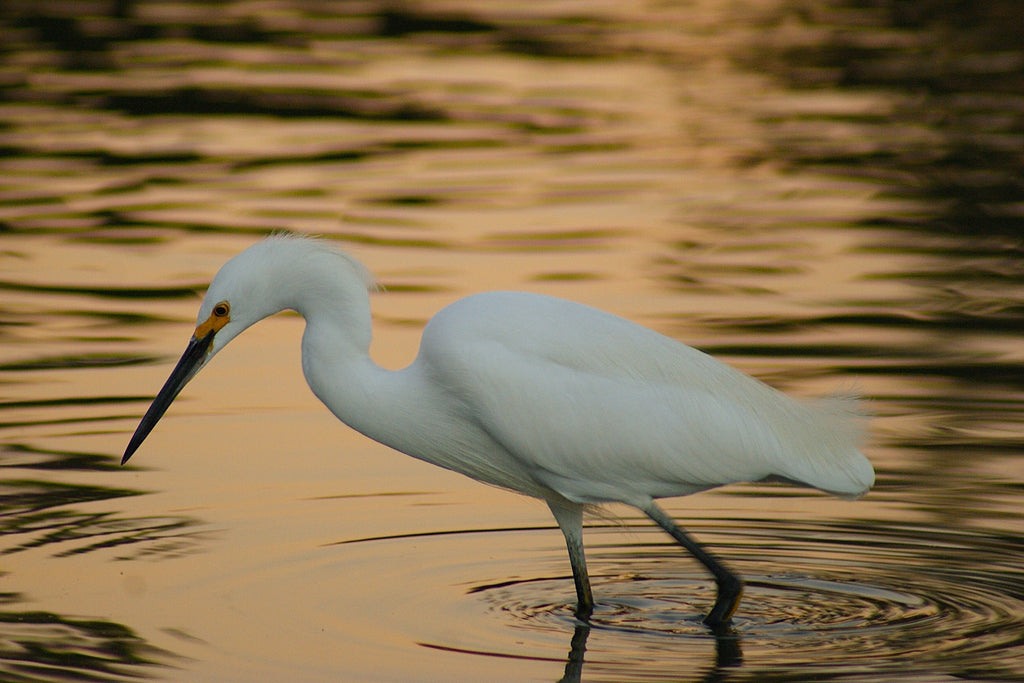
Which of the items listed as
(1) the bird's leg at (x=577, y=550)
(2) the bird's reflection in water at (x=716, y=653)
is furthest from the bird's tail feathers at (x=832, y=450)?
(1) the bird's leg at (x=577, y=550)

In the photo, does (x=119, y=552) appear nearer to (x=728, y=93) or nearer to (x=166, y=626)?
(x=166, y=626)

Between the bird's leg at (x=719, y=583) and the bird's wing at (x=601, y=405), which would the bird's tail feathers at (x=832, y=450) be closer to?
the bird's wing at (x=601, y=405)

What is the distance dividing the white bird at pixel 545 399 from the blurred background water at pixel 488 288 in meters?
0.49

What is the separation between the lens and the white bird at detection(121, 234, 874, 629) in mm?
5492

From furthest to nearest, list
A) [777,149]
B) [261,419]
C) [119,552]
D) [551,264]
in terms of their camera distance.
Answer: [777,149] → [551,264] → [261,419] → [119,552]

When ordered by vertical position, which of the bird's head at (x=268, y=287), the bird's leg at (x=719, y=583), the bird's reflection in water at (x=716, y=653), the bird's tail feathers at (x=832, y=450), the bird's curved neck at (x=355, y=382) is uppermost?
the bird's head at (x=268, y=287)

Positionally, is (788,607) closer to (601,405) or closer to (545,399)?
(601,405)

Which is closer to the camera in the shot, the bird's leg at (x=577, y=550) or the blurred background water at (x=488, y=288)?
the blurred background water at (x=488, y=288)

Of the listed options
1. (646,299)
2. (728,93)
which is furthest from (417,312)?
(728,93)

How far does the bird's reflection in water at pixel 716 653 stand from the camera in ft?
17.4

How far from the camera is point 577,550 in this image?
5.86 metres

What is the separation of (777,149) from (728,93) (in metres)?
2.57

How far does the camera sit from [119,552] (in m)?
6.30

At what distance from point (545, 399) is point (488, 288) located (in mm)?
4288
